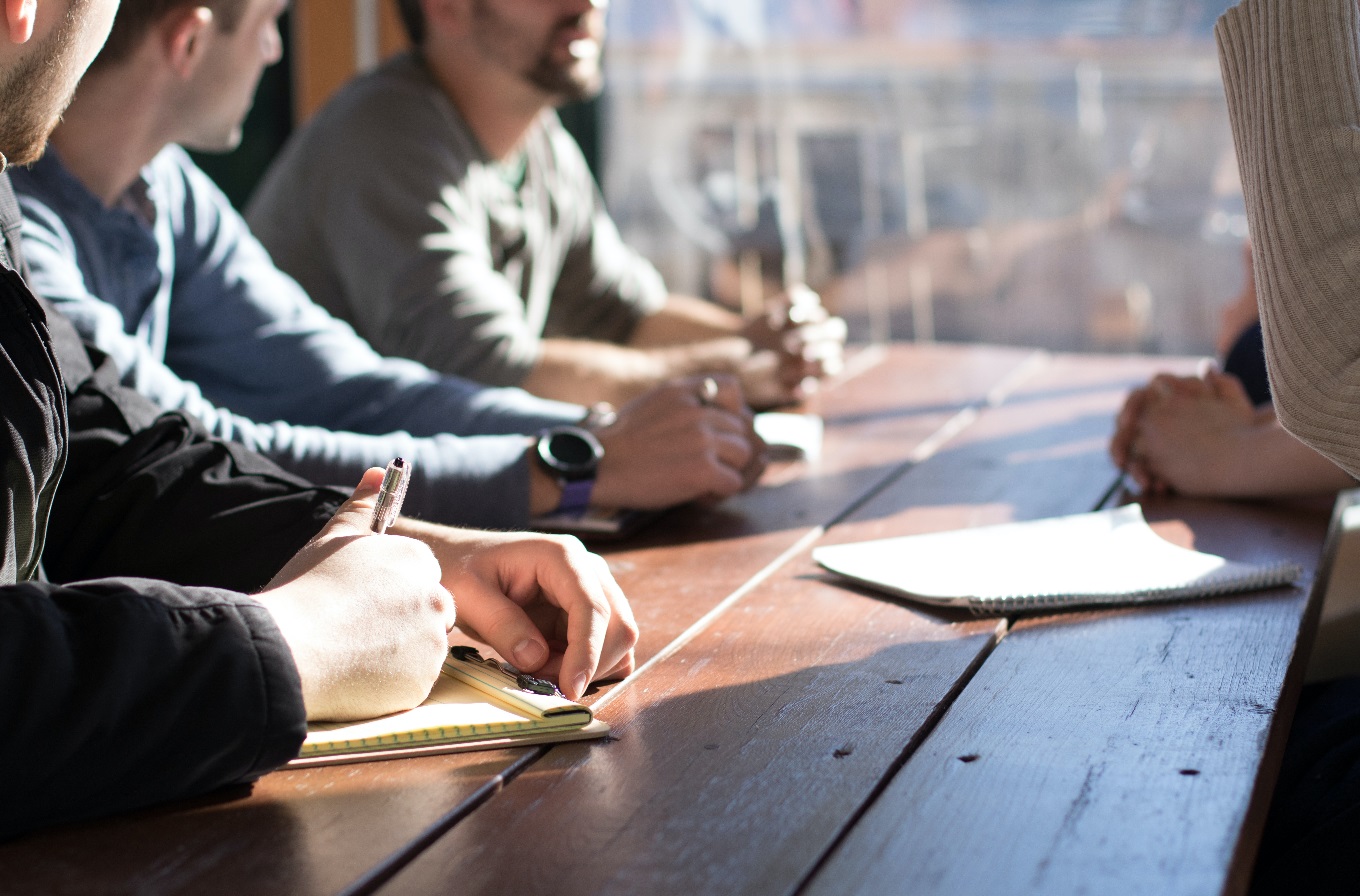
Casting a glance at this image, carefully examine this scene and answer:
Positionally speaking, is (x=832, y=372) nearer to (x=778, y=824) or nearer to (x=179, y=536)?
(x=179, y=536)

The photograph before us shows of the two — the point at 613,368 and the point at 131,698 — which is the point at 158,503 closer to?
the point at 131,698

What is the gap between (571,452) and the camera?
51.7 inches

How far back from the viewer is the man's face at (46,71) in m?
0.85

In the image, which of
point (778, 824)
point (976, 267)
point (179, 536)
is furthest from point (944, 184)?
point (778, 824)

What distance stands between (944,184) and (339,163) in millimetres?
2346

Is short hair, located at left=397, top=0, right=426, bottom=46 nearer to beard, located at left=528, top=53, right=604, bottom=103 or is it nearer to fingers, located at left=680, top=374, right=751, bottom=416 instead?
→ beard, located at left=528, top=53, right=604, bottom=103

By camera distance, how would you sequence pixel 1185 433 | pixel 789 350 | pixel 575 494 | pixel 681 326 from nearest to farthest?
pixel 575 494, pixel 1185 433, pixel 789 350, pixel 681 326

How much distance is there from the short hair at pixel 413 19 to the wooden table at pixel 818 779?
1.44 m

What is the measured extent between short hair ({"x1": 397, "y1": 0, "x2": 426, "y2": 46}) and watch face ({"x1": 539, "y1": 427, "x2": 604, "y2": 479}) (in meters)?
1.19

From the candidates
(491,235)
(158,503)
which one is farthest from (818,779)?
(491,235)

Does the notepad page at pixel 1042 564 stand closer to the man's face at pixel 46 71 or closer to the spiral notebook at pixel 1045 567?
the spiral notebook at pixel 1045 567

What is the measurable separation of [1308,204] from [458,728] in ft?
2.01

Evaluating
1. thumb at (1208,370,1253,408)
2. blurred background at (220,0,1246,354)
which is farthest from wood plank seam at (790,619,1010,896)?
blurred background at (220,0,1246,354)

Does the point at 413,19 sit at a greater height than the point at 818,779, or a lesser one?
greater
